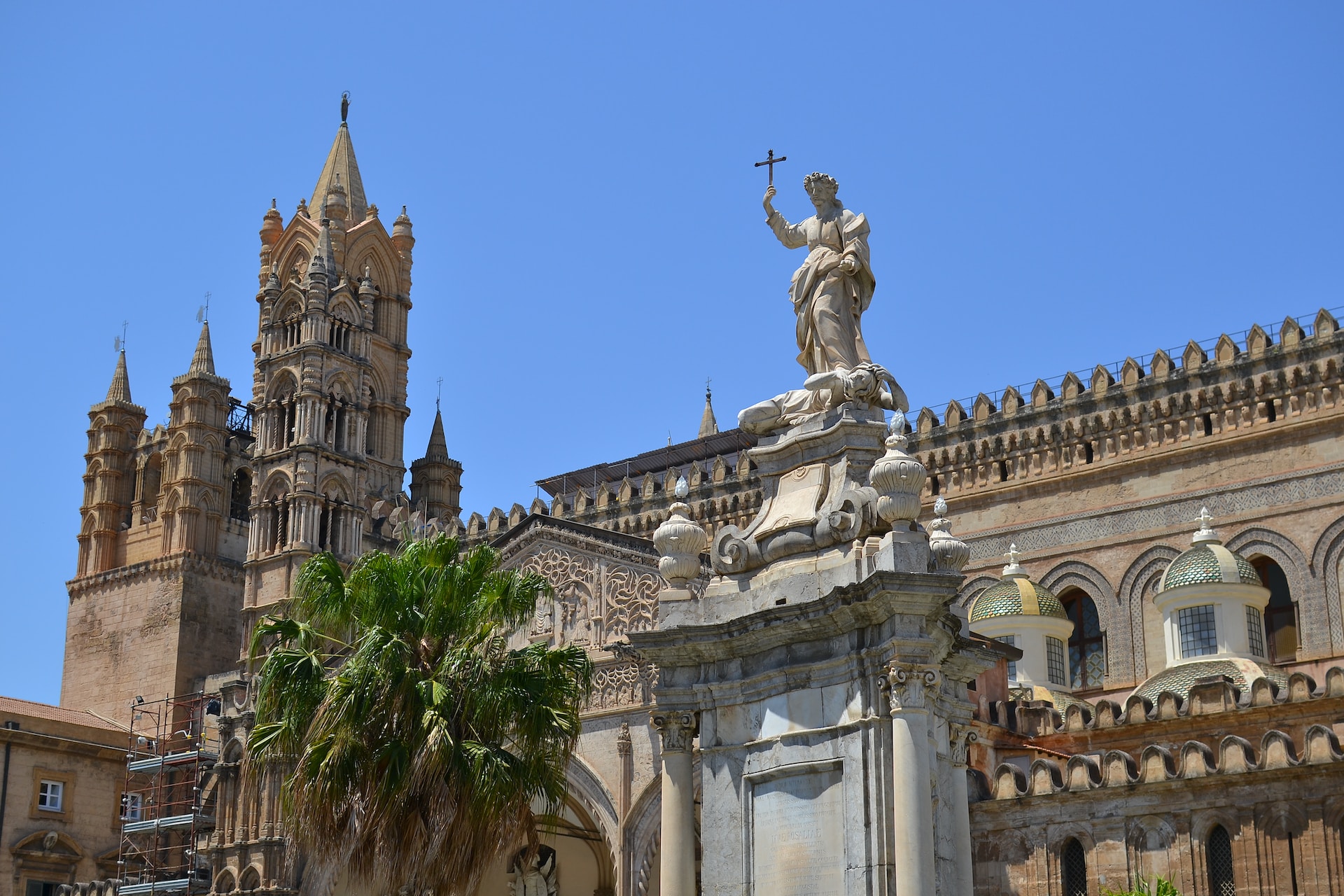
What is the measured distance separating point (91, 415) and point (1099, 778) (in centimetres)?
4845

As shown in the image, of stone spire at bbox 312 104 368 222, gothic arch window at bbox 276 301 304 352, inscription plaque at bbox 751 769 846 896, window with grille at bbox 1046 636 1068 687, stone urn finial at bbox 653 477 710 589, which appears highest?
stone spire at bbox 312 104 368 222

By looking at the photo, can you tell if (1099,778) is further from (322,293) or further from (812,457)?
(322,293)

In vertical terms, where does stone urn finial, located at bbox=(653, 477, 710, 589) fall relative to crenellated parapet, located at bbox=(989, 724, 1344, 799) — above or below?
above

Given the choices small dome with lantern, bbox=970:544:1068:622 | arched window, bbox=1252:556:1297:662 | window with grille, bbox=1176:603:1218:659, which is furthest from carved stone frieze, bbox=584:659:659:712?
arched window, bbox=1252:556:1297:662

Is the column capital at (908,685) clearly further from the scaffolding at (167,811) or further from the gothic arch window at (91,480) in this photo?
the gothic arch window at (91,480)

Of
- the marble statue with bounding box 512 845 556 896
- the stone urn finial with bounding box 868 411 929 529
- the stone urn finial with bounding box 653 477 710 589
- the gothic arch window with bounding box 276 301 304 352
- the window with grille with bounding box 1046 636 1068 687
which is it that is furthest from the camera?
the gothic arch window with bounding box 276 301 304 352

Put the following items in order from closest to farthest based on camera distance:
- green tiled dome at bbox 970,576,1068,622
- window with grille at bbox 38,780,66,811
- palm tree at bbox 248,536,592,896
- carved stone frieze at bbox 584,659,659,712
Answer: palm tree at bbox 248,536,592,896 < carved stone frieze at bbox 584,659,659,712 < green tiled dome at bbox 970,576,1068,622 < window with grille at bbox 38,780,66,811

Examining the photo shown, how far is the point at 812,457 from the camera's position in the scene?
1447 centimetres

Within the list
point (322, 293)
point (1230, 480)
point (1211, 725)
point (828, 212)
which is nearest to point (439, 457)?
point (322, 293)

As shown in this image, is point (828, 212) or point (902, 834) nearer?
point (902, 834)

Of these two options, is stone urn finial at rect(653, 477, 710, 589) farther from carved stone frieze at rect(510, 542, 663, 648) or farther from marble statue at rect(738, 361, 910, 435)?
carved stone frieze at rect(510, 542, 663, 648)

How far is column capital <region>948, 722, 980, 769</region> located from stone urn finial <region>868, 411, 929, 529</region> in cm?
173

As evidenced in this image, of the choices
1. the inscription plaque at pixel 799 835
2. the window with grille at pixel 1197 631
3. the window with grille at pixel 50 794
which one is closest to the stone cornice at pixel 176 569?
the window with grille at pixel 50 794

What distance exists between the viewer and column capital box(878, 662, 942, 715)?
41.6ft
